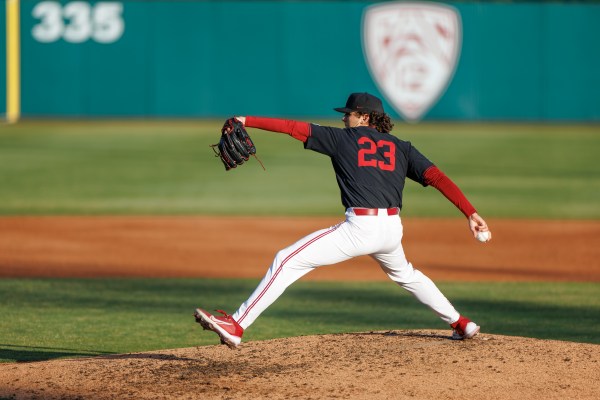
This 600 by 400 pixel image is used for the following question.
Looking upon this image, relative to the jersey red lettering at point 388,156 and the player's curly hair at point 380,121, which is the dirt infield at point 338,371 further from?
the player's curly hair at point 380,121

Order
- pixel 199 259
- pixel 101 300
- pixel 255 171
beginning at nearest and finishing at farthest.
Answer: pixel 101 300 → pixel 199 259 → pixel 255 171

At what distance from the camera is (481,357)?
662cm

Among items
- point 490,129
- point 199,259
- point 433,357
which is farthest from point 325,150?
point 490,129

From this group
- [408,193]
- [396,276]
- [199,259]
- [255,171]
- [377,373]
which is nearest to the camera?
[377,373]

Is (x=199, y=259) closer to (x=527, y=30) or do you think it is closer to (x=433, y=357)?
(x=433, y=357)

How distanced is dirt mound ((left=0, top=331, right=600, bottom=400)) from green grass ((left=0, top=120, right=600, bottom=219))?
8.97 metres

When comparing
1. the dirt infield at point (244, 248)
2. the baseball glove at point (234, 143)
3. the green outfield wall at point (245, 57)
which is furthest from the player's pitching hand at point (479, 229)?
the green outfield wall at point (245, 57)

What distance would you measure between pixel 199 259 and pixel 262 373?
19.2 ft

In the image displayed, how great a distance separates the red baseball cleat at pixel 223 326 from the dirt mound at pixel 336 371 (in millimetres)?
224

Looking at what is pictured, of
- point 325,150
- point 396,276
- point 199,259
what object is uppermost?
point 325,150

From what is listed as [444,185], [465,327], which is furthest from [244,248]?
[444,185]

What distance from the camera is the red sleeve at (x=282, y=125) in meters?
6.32

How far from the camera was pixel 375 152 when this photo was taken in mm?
6496

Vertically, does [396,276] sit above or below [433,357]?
above
